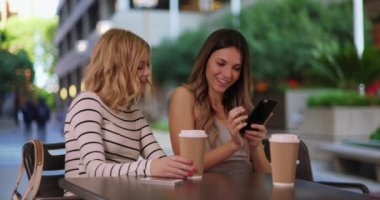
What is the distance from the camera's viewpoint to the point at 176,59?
18.6 meters

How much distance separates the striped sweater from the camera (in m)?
2.02

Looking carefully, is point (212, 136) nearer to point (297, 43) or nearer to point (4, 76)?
point (4, 76)

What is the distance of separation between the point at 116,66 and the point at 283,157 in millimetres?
685

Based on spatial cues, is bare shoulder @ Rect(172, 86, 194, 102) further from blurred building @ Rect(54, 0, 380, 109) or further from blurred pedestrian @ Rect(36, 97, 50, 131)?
blurred building @ Rect(54, 0, 380, 109)

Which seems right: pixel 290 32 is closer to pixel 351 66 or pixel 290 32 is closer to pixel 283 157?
pixel 351 66

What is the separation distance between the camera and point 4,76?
829cm

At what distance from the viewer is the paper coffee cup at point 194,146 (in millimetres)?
1852

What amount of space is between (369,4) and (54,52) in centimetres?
959

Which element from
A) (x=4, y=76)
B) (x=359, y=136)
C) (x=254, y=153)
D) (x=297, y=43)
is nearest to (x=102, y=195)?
(x=254, y=153)

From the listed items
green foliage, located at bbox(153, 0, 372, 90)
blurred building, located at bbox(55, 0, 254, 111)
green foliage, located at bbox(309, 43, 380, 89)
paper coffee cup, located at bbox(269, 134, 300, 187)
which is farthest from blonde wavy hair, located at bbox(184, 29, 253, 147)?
green foliage, located at bbox(153, 0, 372, 90)

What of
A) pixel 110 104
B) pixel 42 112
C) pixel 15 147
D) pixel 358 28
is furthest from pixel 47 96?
pixel 110 104

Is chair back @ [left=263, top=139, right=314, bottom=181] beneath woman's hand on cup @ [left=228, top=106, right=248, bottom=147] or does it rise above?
beneath

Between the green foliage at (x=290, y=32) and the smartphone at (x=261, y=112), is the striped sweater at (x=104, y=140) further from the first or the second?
the green foliage at (x=290, y=32)

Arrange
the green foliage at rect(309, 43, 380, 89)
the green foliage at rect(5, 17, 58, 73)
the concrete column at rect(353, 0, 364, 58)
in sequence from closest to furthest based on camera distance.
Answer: the green foliage at rect(5, 17, 58, 73) < the green foliage at rect(309, 43, 380, 89) < the concrete column at rect(353, 0, 364, 58)
